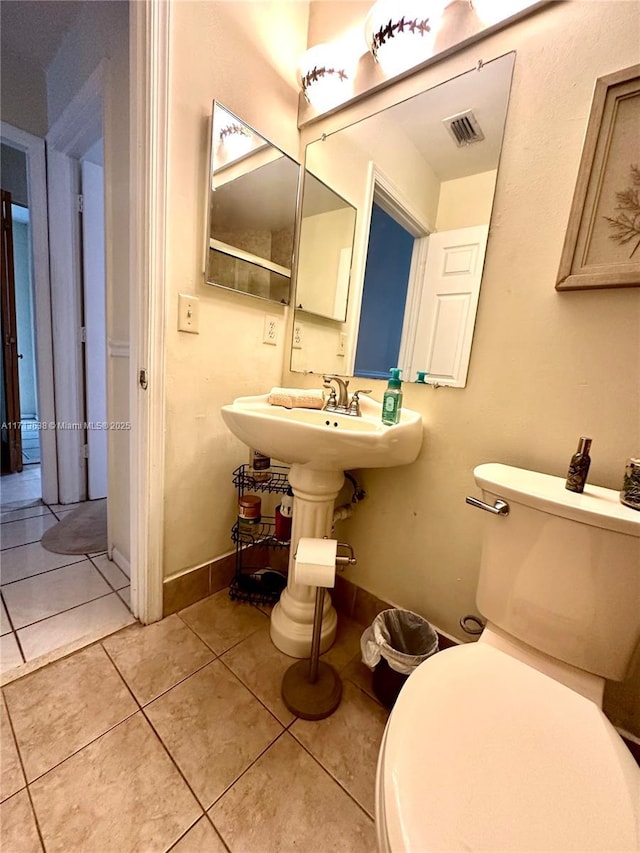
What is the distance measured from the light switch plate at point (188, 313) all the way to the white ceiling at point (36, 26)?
137 centimetres

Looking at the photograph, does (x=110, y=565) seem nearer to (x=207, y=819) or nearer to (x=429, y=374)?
(x=207, y=819)

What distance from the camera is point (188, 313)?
1.08 meters

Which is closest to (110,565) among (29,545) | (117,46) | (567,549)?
(29,545)

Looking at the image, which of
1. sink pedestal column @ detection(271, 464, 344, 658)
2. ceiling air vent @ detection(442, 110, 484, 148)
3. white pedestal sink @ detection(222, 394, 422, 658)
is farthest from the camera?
sink pedestal column @ detection(271, 464, 344, 658)

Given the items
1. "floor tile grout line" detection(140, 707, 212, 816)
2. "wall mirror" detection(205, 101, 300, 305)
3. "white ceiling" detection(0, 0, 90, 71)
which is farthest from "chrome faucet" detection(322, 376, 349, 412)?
"white ceiling" detection(0, 0, 90, 71)

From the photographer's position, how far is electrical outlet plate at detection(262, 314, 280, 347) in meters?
1.34

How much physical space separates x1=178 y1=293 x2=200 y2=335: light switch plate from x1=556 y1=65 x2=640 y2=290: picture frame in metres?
1.06

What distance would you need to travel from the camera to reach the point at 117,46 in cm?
115

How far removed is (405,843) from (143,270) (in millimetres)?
1297

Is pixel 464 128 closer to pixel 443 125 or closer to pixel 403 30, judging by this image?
pixel 443 125

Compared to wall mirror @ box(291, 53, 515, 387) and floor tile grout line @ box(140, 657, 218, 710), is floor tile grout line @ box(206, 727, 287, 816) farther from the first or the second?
wall mirror @ box(291, 53, 515, 387)

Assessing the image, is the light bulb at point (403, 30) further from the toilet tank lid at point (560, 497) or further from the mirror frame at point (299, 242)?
the toilet tank lid at point (560, 497)

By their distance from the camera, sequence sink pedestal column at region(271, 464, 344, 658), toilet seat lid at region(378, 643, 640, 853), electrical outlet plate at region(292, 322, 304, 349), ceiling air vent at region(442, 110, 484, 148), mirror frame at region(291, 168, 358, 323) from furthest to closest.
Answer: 1. electrical outlet plate at region(292, 322, 304, 349)
2. mirror frame at region(291, 168, 358, 323)
3. sink pedestal column at region(271, 464, 344, 658)
4. ceiling air vent at region(442, 110, 484, 148)
5. toilet seat lid at region(378, 643, 640, 853)

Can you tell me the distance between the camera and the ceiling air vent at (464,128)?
94 centimetres
